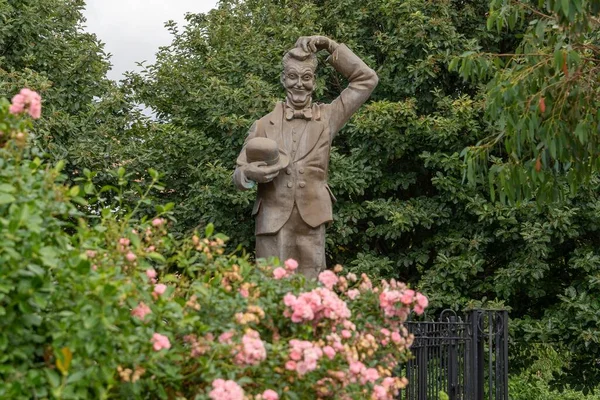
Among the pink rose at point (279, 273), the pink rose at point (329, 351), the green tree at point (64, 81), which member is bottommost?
the pink rose at point (329, 351)

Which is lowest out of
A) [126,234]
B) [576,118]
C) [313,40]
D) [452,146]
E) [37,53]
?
[126,234]

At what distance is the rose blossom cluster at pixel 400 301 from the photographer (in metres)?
4.09

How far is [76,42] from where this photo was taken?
15.1 m

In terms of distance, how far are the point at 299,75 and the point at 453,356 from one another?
8.57ft

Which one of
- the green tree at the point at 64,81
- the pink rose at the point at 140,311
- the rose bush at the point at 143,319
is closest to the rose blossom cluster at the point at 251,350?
the rose bush at the point at 143,319

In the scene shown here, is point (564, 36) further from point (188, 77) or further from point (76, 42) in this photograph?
point (76, 42)

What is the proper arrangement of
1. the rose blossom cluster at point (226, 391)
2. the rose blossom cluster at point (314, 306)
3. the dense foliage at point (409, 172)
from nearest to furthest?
the rose blossom cluster at point (226, 391), the rose blossom cluster at point (314, 306), the dense foliage at point (409, 172)

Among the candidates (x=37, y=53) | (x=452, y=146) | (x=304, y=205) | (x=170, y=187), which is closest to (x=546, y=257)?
(x=452, y=146)

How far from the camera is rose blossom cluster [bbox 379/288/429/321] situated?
4.09 m

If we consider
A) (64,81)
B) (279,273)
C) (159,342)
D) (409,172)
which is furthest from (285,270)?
(64,81)

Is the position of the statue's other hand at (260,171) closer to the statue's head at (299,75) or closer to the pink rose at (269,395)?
the statue's head at (299,75)

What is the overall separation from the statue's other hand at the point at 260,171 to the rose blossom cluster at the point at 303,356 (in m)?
3.21

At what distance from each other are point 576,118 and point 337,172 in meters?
5.76

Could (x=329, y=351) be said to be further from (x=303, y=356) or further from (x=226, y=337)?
(x=226, y=337)
